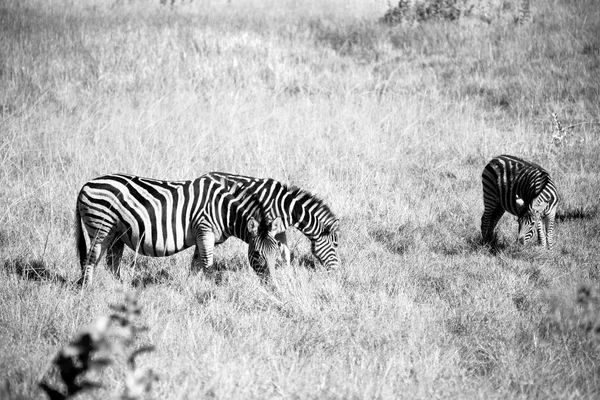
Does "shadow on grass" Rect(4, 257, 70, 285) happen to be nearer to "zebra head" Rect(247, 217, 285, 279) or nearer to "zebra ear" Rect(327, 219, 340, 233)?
"zebra head" Rect(247, 217, 285, 279)

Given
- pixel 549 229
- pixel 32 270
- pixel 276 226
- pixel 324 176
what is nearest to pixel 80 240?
pixel 32 270

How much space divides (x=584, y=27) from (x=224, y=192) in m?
13.5

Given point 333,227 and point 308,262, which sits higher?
point 333,227

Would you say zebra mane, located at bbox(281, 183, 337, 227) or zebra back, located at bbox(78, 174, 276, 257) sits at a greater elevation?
zebra mane, located at bbox(281, 183, 337, 227)

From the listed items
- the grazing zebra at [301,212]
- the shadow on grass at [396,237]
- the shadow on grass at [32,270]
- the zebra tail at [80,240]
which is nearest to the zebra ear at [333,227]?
the grazing zebra at [301,212]

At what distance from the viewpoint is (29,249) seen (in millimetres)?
5676

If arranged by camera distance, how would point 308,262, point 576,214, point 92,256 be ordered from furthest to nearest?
1. point 576,214
2. point 308,262
3. point 92,256

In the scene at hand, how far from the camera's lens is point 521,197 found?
630cm

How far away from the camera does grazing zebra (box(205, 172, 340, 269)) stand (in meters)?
5.30

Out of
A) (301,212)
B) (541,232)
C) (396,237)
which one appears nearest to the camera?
(301,212)

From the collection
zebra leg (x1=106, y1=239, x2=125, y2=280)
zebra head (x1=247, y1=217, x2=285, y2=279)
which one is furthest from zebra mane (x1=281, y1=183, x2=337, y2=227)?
zebra leg (x1=106, y1=239, x2=125, y2=280)

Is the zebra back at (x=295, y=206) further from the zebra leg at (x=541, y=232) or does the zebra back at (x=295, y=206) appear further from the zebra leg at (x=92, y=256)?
the zebra leg at (x=541, y=232)

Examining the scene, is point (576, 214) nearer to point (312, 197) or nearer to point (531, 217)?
point (531, 217)

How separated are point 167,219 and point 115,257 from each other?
2.69 ft
